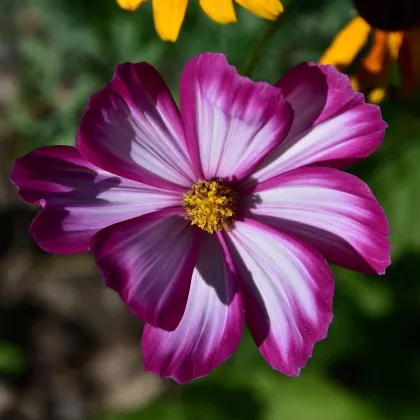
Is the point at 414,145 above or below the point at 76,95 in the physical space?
below

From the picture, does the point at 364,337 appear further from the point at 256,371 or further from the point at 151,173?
the point at 151,173

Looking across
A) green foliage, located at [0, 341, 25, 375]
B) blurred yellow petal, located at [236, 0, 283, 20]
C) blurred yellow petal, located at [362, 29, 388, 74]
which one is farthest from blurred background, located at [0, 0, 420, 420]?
blurred yellow petal, located at [236, 0, 283, 20]

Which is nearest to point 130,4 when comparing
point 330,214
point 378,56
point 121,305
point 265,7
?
point 265,7

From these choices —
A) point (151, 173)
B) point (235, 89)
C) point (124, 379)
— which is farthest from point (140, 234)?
point (124, 379)

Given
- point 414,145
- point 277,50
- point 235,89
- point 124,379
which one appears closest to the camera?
point 235,89

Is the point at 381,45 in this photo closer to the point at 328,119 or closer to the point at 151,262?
the point at 328,119

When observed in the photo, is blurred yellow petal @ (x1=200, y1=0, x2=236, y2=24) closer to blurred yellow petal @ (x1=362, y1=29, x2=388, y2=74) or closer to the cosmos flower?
the cosmos flower
